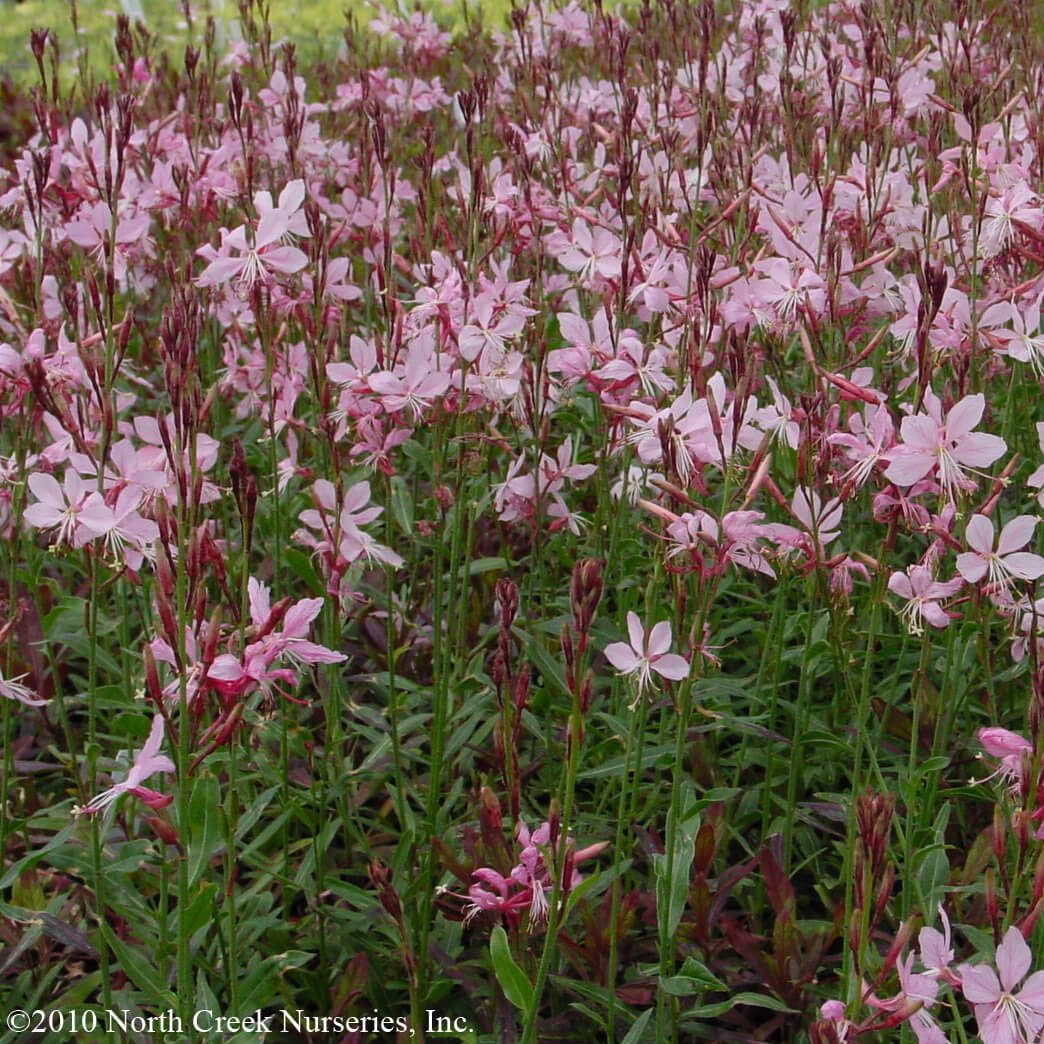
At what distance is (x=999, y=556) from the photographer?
181 centimetres

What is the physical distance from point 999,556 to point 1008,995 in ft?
2.14

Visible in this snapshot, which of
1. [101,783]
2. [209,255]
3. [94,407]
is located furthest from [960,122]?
[101,783]

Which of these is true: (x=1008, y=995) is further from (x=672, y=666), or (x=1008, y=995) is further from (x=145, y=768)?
(x=145, y=768)

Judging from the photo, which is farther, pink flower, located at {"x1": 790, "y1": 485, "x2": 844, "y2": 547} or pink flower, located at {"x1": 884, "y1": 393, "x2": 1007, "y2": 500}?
pink flower, located at {"x1": 790, "y1": 485, "x2": 844, "y2": 547}

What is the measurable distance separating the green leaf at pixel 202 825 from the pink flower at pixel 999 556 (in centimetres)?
113

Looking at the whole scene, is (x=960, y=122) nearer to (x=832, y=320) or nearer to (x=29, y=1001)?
(x=832, y=320)

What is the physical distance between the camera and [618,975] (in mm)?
2145

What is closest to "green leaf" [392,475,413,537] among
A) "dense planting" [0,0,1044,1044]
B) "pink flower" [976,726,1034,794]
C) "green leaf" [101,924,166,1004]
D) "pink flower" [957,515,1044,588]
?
"dense planting" [0,0,1044,1044]

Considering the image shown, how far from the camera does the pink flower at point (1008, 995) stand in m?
1.37

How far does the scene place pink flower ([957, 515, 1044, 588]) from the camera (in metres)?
1.76

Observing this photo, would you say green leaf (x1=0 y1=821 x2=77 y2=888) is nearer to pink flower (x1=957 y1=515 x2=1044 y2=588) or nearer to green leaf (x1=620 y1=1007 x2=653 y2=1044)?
green leaf (x1=620 y1=1007 x2=653 y2=1044)

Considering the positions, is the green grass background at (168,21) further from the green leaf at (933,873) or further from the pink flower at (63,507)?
the green leaf at (933,873)

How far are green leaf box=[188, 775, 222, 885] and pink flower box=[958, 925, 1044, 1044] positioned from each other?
3.29ft

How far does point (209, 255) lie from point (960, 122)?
5.07ft
